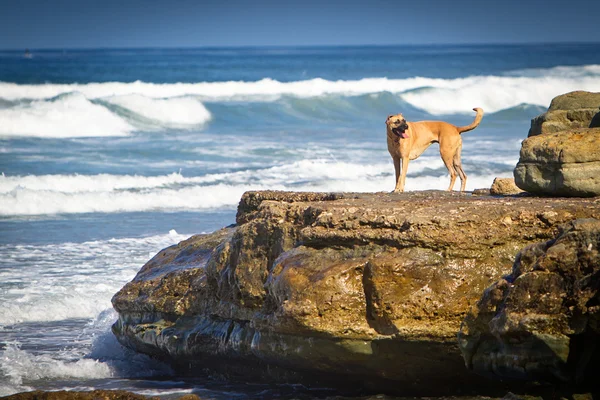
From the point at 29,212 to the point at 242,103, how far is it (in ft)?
66.3

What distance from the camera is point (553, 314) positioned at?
15.6ft

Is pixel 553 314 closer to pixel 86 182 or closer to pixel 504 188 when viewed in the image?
pixel 504 188

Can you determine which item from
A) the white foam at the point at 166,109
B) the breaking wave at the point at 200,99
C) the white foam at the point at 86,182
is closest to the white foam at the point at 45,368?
the white foam at the point at 86,182

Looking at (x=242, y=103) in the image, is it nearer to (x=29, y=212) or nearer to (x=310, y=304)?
(x=29, y=212)

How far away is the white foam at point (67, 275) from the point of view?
932 cm

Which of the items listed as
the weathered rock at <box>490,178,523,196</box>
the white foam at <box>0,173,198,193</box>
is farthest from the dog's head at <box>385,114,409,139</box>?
the white foam at <box>0,173,198,193</box>

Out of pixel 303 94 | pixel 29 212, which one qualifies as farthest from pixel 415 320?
pixel 303 94

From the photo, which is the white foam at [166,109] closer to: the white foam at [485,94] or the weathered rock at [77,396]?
the white foam at [485,94]

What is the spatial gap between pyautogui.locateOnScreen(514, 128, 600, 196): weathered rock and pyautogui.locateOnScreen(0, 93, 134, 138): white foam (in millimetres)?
22103

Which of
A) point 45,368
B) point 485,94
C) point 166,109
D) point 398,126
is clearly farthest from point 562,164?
point 485,94

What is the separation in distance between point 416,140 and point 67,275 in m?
4.49

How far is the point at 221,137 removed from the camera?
27359 mm

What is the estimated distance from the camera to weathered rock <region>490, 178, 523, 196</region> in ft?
24.4

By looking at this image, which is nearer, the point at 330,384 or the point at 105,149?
the point at 330,384
